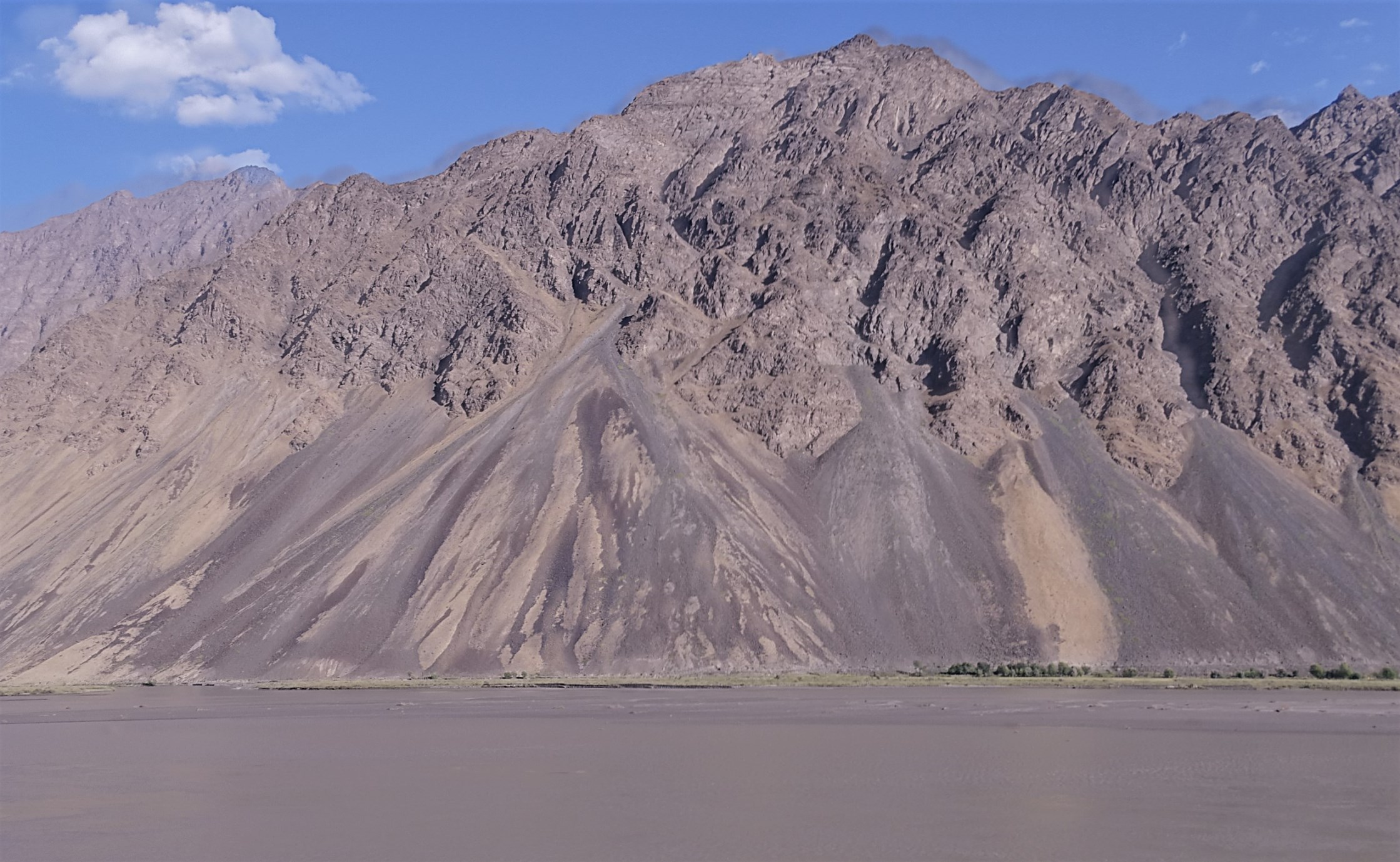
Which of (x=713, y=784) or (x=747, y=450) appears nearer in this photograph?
(x=713, y=784)

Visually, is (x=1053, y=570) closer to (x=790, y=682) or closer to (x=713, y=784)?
(x=790, y=682)

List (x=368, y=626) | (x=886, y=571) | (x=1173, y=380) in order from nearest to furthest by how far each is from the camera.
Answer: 1. (x=368, y=626)
2. (x=886, y=571)
3. (x=1173, y=380)

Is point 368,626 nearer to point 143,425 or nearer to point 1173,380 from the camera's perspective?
point 143,425

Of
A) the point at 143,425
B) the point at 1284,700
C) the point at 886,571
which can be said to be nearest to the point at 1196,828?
the point at 1284,700

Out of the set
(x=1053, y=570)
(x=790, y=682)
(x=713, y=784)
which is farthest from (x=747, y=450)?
(x=713, y=784)

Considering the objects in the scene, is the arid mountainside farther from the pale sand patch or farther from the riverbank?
the riverbank
